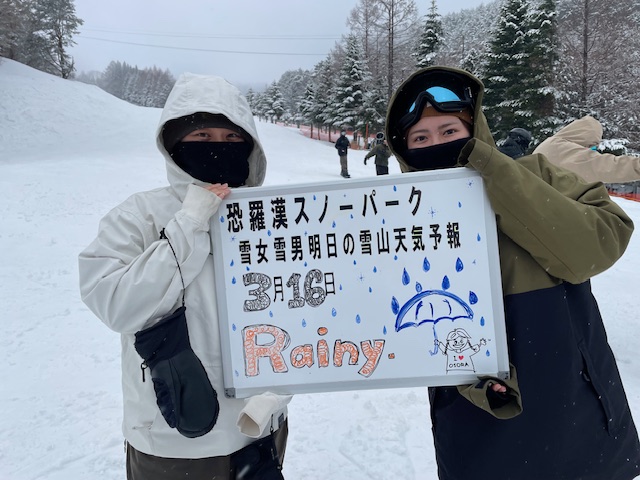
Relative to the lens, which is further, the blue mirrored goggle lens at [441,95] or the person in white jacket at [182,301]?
the blue mirrored goggle lens at [441,95]

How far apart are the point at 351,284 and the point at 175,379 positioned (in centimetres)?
82

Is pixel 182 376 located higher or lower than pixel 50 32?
lower

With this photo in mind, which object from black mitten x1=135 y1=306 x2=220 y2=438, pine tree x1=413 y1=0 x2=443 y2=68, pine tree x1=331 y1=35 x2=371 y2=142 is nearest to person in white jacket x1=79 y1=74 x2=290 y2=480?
black mitten x1=135 y1=306 x2=220 y2=438

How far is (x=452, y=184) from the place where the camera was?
1721 mm

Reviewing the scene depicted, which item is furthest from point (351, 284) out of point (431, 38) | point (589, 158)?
point (431, 38)

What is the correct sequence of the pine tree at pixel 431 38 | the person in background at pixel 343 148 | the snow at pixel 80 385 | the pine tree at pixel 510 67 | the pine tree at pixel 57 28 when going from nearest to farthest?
the snow at pixel 80 385
the person in background at pixel 343 148
the pine tree at pixel 510 67
the pine tree at pixel 431 38
the pine tree at pixel 57 28

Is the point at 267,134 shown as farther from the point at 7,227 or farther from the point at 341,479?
the point at 341,479

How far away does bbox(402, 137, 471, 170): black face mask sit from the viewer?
1854mm

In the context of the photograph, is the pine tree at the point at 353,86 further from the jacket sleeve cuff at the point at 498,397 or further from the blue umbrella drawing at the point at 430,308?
the jacket sleeve cuff at the point at 498,397

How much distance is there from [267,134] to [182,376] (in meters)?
26.6

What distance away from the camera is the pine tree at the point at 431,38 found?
30531 mm

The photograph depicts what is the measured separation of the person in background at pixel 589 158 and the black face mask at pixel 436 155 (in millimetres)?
2510

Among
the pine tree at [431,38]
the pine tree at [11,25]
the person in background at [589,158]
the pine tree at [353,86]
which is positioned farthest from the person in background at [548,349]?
the pine tree at [11,25]

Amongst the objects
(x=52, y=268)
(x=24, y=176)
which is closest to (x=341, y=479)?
(x=52, y=268)
